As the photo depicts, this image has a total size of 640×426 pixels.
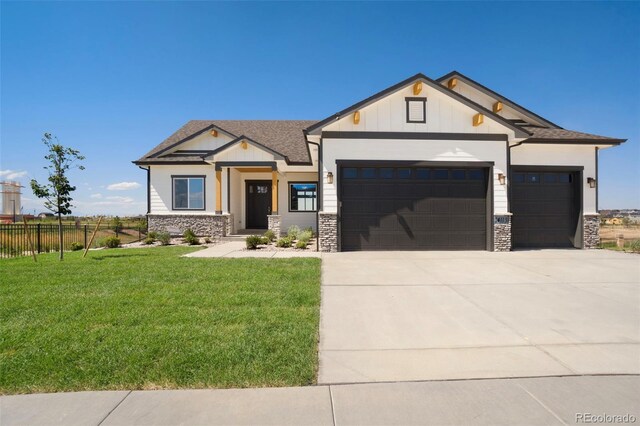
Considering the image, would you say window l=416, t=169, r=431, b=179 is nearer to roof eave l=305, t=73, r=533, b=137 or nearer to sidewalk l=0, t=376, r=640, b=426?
roof eave l=305, t=73, r=533, b=137

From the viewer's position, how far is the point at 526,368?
9.93 feet

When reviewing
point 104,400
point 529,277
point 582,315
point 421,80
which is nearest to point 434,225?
point 529,277

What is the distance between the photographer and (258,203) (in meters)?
16.4

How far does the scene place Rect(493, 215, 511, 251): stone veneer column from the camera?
34.0ft

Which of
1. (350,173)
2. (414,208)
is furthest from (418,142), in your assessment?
(350,173)

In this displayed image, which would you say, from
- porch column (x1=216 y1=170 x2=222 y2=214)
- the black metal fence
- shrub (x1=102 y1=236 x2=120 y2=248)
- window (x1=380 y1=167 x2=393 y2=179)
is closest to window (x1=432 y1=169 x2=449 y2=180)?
window (x1=380 y1=167 x2=393 y2=179)

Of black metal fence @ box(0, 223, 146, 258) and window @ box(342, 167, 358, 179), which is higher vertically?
window @ box(342, 167, 358, 179)

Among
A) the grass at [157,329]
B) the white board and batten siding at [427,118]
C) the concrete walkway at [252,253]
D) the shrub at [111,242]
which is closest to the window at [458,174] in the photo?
the white board and batten siding at [427,118]

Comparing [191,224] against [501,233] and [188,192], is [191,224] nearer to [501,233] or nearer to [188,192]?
[188,192]

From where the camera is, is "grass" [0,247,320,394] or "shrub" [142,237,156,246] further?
"shrub" [142,237,156,246]

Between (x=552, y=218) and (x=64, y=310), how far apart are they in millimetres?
14688

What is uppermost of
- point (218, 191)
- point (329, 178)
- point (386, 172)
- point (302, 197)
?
point (386, 172)

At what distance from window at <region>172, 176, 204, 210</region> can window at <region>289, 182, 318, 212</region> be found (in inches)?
175

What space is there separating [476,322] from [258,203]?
13.6 metres
